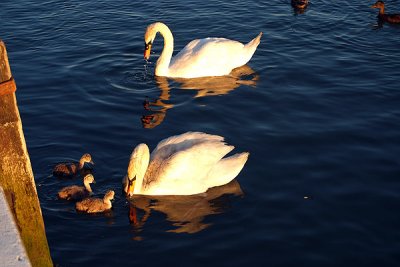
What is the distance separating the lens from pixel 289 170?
12.3 m

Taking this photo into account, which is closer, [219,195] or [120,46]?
[219,195]

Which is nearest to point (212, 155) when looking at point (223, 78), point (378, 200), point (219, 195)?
point (219, 195)

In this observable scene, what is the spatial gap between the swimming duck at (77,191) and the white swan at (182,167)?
1.98 feet

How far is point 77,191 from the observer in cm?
1121

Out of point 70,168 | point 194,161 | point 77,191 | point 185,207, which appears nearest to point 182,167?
point 194,161

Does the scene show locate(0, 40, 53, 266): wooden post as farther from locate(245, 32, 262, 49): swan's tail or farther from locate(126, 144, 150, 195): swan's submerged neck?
locate(245, 32, 262, 49): swan's tail

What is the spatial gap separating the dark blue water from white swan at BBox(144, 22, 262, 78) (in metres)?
0.37

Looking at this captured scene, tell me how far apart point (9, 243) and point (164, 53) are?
32.3ft

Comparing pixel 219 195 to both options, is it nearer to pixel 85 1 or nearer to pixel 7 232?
pixel 7 232

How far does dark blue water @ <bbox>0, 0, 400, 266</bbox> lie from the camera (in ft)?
33.7

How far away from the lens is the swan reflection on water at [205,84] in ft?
50.4

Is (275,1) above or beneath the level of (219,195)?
above

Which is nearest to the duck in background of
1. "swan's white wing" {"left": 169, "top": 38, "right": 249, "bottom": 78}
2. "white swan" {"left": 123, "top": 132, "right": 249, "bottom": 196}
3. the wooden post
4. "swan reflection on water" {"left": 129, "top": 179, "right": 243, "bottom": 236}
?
"swan's white wing" {"left": 169, "top": 38, "right": 249, "bottom": 78}

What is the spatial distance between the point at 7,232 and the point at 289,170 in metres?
5.64
